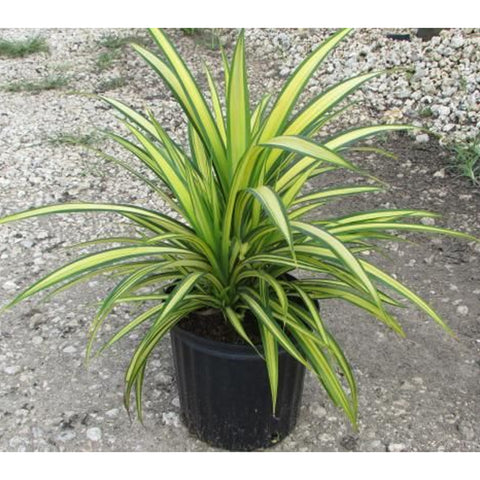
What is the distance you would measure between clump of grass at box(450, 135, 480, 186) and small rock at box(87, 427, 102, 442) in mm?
2164

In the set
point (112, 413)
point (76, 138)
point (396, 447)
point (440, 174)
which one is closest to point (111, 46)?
point (76, 138)

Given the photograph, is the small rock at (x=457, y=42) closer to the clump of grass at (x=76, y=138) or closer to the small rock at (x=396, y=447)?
the clump of grass at (x=76, y=138)

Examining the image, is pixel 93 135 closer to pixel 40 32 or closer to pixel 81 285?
pixel 81 285

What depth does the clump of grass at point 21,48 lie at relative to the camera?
516 cm

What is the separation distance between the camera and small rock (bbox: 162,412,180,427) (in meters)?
2.36

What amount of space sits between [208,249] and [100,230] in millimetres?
1554

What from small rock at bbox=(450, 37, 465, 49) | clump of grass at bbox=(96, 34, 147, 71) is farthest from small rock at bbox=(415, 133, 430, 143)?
clump of grass at bbox=(96, 34, 147, 71)

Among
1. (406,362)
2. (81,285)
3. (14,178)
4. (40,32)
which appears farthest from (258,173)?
(40,32)

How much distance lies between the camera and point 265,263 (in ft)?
6.73

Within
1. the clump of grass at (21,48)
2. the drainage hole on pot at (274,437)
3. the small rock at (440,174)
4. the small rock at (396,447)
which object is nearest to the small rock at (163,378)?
the drainage hole on pot at (274,437)

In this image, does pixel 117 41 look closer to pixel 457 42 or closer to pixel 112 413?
pixel 457 42

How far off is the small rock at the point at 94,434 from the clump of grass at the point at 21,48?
140 inches

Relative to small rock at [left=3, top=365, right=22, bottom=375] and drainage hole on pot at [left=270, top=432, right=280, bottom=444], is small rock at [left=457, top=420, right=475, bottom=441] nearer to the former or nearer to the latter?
drainage hole on pot at [left=270, top=432, right=280, bottom=444]

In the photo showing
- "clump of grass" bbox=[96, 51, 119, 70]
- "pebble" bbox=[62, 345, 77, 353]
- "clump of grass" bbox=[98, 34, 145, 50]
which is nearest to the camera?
"pebble" bbox=[62, 345, 77, 353]
